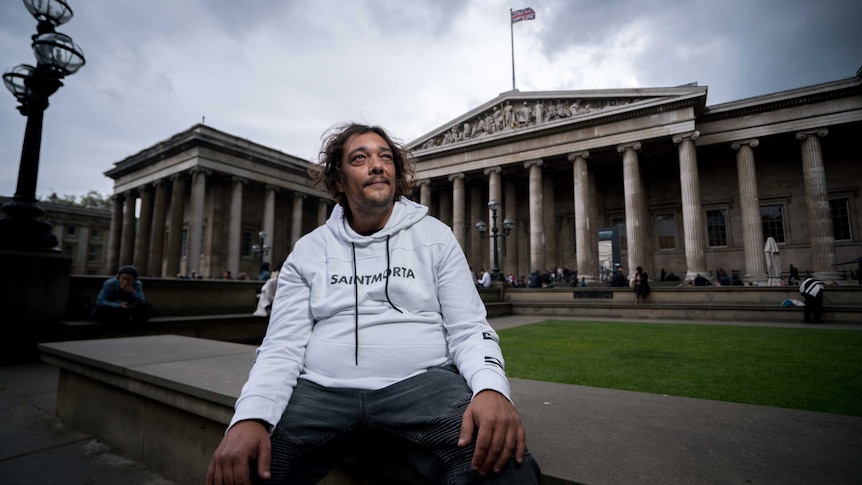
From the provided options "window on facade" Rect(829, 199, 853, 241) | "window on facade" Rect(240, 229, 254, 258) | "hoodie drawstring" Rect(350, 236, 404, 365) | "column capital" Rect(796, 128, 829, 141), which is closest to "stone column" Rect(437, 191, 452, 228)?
"window on facade" Rect(240, 229, 254, 258)

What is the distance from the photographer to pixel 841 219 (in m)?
24.9

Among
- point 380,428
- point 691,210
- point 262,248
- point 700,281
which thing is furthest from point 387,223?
point 262,248

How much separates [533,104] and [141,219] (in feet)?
109

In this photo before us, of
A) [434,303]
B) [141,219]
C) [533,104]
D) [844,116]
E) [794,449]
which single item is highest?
[533,104]

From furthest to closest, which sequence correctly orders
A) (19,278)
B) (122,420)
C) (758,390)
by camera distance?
1. (19,278)
2. (758,390)
3. (122,420)

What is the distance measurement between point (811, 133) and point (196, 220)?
3879 cm

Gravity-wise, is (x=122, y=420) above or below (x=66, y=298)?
below

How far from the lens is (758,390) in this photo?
395 cm

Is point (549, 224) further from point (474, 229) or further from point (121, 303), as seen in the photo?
point (121, 303)

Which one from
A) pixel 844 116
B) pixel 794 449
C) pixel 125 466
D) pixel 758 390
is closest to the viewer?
pixel 794 449

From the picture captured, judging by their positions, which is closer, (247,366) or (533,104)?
(247,366)

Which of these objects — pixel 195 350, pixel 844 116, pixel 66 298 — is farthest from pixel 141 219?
pixel 844 116

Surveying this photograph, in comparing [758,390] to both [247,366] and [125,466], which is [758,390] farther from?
[125,466]

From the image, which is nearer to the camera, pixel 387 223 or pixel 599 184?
pixel 387 223
